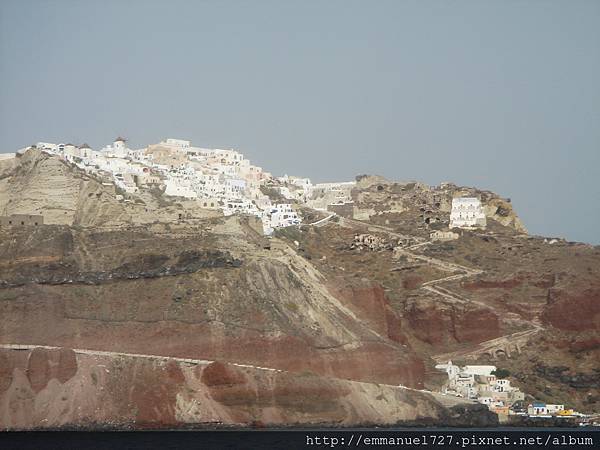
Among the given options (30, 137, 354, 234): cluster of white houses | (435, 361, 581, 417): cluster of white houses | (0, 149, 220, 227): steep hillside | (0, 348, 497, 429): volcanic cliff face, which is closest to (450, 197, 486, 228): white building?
(30, 137, 354, 234): cluster of white houses

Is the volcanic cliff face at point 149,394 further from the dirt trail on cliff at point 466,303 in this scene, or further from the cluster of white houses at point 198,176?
the cluster of white houses at point 198,176

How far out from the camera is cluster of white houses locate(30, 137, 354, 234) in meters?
128

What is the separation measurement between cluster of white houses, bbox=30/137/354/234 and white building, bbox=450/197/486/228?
51.5 feet

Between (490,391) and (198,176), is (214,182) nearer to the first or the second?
(198,176)

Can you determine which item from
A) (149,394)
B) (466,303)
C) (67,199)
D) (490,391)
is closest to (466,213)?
(466,303)

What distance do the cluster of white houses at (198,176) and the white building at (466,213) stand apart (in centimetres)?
1569

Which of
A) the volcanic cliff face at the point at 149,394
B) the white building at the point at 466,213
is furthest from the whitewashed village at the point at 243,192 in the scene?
the volcanic cliff face at the point at 149,394

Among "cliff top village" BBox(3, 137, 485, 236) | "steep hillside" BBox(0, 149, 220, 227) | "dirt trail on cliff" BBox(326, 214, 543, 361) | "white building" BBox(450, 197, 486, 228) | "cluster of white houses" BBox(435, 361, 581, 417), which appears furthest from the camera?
"white building" BBox(450, 197, 486, 228)

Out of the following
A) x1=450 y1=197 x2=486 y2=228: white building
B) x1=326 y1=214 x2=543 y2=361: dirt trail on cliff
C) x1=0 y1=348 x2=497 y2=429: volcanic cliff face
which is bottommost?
x1=0 y1=348 x2=497 y2=429: volcanic cliff face

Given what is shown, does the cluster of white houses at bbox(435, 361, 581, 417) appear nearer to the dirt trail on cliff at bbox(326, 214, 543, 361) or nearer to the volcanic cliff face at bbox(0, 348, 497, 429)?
the dirt trail on cliff at bbox(326, 214, 543, 361)
